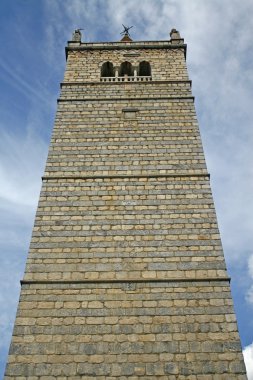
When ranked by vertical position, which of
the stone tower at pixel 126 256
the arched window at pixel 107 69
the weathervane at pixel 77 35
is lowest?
the stone tower at pixel 126 256

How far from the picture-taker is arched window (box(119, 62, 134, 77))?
1207cm

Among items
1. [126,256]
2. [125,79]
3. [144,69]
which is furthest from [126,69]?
[126,256]

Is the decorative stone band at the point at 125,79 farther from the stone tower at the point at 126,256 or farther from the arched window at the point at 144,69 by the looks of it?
the arched window at the point at 144,69

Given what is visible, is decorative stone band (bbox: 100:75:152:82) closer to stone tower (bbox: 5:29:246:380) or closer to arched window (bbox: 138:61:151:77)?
stone tower (bbox: 5:29:246:380)

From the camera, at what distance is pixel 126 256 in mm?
6969

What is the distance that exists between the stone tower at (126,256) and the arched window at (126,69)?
1.77 metres

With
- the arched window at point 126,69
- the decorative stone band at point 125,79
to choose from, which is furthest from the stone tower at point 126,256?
the arched window at point 126,69

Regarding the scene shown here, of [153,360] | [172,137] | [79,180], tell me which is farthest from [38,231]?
[172,137]

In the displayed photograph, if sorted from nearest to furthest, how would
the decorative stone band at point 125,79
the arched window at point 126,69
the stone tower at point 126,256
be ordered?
the stone tower at point 126,256 < the decorative stone band at point 125,79 < the arched window at point 126,69

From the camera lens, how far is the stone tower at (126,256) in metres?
5.75

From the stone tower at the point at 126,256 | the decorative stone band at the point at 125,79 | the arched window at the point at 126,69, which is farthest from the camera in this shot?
the arched window at the point at 126,69

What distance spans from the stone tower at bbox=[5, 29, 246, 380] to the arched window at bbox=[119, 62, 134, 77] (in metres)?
1.77

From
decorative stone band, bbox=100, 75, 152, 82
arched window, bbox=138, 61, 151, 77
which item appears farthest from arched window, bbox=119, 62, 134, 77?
decorative stone band, bbox=100, 75, 152, 82

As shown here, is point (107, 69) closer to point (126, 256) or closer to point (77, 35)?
point (77, 35)
